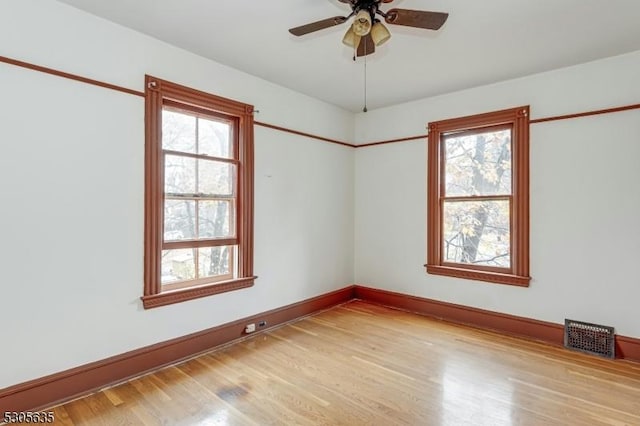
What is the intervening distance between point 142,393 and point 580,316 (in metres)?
4.05

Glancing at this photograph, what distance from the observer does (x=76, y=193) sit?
95.7 inches

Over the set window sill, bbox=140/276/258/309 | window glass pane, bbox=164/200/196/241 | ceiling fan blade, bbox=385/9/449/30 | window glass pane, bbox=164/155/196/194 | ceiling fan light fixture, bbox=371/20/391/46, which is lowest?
window sill, bbox=140/276/258/309

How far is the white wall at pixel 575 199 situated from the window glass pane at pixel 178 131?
2.86m

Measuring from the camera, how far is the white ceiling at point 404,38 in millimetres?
2402

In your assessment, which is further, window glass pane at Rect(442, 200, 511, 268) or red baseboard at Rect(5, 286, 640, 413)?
window glass pane at Rect(442, 200, 511, 268)

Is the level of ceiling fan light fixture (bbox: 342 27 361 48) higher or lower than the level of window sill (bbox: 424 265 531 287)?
higher

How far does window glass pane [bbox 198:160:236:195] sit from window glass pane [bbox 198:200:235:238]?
0.12 metres

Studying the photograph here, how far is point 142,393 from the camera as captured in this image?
2.47m

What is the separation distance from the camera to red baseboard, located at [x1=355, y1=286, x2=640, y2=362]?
3105 mm

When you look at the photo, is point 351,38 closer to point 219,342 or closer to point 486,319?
point 219,342

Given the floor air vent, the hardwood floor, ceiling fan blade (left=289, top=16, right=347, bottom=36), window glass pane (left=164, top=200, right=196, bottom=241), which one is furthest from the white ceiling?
the hardwood floor

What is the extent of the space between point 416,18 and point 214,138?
2.21 m

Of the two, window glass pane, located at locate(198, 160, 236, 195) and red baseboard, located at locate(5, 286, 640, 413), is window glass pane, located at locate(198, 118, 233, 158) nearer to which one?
window glass pane, located at locate(198, 160, 236, 195)

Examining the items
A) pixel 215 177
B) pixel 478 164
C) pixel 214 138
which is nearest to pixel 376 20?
pixel 214 138
